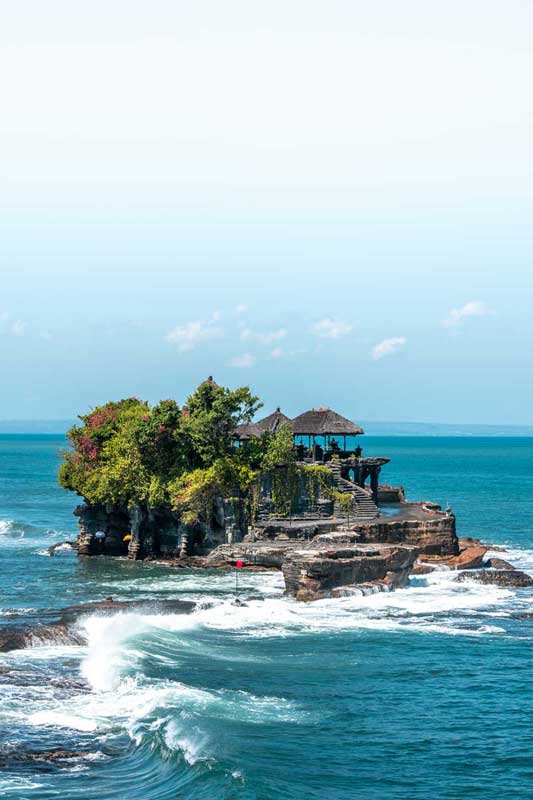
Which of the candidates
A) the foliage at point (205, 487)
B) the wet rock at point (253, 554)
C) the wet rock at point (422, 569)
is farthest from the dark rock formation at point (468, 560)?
the foliage at point (205, 487)

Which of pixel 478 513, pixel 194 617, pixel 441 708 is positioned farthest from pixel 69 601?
pixel 478 513

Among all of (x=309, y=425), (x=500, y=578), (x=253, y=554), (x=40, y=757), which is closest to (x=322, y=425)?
(x=309, y=425)

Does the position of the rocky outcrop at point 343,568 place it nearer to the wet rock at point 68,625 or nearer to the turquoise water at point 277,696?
the turquoise water at point 277,696

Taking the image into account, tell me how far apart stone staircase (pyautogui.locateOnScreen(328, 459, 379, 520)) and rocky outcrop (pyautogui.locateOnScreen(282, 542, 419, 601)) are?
11.7m

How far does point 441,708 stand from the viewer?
42.0 m

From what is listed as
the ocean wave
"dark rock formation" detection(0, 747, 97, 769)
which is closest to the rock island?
the ocean wave

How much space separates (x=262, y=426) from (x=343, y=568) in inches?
931

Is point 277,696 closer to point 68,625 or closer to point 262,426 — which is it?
point 68,625

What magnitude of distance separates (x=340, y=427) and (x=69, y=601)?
29.5 m

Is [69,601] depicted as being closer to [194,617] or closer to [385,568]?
[194,617]

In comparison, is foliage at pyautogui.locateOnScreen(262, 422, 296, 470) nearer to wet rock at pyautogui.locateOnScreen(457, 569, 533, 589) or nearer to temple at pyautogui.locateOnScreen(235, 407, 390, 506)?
temple at pyautogui.locateOnScreen(235, 407, 390, 506)

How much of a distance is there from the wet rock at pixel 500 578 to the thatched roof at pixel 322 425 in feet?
58.9

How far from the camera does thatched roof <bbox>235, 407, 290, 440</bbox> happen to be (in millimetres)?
84250

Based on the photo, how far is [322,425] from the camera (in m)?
84.0
